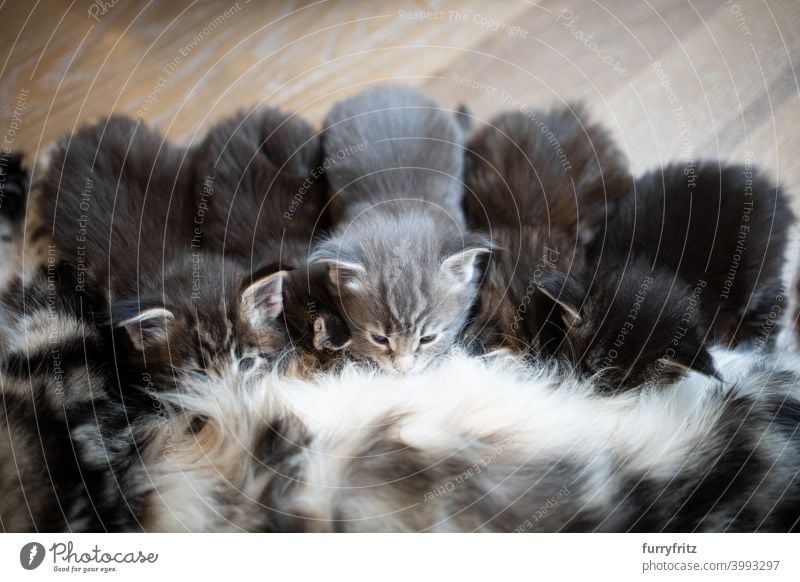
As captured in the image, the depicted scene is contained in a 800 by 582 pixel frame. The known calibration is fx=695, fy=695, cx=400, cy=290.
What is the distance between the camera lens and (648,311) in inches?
31.3

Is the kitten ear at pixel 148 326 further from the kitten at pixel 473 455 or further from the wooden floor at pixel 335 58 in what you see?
the wooden floor at pixel 335 58

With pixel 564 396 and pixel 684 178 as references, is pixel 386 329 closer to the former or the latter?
pixel 564 396

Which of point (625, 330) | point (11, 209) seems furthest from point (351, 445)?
point (11, 209)

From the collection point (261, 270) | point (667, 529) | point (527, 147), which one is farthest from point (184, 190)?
point (667, 529)

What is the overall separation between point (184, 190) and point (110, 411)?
26 cm

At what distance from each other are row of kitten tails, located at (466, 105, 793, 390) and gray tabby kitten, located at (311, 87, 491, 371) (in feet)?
0.11

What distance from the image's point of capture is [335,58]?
0.79 metres

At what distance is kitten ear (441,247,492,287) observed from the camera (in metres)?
0.78

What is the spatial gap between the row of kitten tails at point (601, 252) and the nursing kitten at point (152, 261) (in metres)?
0.26

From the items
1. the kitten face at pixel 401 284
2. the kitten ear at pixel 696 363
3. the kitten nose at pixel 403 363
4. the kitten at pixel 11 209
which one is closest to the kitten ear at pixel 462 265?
the kitten face at pixel 401 284

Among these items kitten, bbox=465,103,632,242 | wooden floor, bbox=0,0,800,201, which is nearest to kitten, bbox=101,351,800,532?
kitten, bbox=465,103,632,242

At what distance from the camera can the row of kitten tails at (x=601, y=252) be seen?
0.79 m

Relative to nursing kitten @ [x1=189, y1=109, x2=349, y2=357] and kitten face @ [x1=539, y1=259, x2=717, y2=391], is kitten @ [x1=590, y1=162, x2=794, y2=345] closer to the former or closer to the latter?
kitten face @ [x1=539, y1=259, x2=717, y2=391]

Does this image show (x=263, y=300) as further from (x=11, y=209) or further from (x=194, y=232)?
(x=11, y=209)
